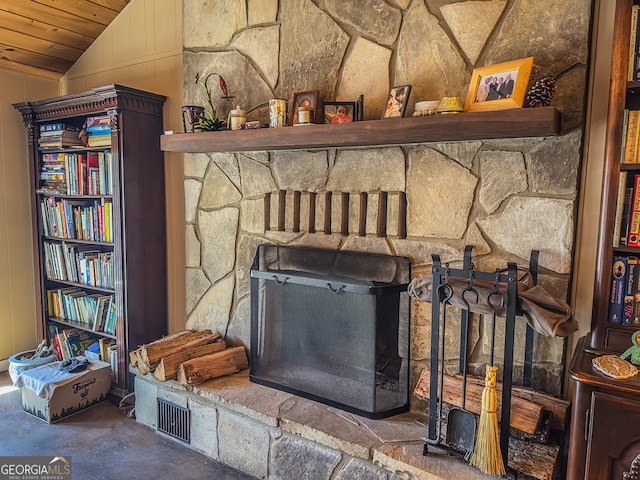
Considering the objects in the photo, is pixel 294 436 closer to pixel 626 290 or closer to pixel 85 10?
pixel 626 290

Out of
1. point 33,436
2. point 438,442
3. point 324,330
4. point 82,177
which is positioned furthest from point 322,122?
point 33,436

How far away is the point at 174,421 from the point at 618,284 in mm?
2156

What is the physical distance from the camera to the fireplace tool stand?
154 cm

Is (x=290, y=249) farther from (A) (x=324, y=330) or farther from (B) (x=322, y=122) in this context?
(B) (x=322, y=122)

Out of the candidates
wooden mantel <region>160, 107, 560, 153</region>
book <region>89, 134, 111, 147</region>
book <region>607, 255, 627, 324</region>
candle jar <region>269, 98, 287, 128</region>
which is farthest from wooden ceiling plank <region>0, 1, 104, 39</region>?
book <region>607, 255, 627, 324</region>

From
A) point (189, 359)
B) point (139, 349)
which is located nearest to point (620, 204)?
point (189, 359)

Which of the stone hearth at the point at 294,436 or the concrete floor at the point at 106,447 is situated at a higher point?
the stone hearth at the point at 294,436

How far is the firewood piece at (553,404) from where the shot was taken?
1.66 metres

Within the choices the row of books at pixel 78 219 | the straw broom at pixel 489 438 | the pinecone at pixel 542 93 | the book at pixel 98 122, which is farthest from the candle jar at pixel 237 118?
the straw broom at pixel 489 438

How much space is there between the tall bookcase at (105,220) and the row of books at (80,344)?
82 millimetres

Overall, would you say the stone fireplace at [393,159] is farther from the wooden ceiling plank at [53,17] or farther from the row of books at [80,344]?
the wooden ceiling plank at [53,17]

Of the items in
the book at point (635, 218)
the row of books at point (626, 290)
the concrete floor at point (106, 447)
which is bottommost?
the concrete floor at point (106, 447)

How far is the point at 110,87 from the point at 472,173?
82.7 inches

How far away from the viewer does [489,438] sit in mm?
1525
